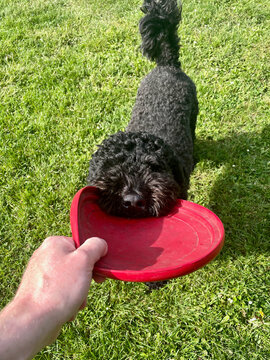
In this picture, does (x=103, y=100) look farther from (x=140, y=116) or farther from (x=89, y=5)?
(x=89, y=5)

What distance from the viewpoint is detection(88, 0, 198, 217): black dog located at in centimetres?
264

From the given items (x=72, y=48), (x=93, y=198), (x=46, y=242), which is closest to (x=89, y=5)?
(x=72, y=48)

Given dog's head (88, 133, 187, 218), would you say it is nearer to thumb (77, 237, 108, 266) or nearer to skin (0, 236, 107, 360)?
thumb (77, 237, 108, 266)

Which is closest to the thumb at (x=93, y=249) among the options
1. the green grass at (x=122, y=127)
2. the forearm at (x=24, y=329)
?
the forearm at (x=24, y=329)

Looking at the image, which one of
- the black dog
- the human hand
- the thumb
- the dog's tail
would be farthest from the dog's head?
the dog's tail

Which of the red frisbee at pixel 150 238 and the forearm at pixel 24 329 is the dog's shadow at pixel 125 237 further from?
the forearm at pixel 24 329

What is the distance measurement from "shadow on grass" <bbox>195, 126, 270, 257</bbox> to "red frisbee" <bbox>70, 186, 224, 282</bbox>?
161 cm

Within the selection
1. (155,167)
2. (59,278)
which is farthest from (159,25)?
(59,278)

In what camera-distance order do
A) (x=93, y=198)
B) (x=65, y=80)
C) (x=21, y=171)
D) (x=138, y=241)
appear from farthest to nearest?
(x=65, y=80)
(x=21, y=171)
(x=93, y=198)
(x=138, y=241)

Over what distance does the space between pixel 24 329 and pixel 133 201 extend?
52.5 inches

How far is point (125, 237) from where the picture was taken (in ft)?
7.72

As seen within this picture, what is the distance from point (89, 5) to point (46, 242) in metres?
8.66

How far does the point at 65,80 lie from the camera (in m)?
6.33

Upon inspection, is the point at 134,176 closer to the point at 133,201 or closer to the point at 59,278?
the point at 133,201
